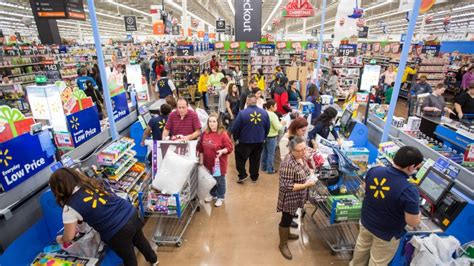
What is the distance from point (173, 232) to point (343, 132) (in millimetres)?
3476

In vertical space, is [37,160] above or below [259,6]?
below

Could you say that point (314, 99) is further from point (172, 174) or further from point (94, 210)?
point (94, 210)

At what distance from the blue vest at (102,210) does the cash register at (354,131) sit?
3.88 m

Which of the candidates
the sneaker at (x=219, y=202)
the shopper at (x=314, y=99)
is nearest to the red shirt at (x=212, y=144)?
the sneaker at (x=219, y=202)

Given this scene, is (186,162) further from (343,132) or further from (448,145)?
(448,145)

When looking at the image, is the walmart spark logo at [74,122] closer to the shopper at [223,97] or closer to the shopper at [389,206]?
the shopper at [389,206]

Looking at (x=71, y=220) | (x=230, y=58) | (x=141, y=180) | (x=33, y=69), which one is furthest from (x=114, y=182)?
(x=230, y=58)

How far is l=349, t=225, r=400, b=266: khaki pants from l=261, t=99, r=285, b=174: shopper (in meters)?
2.61

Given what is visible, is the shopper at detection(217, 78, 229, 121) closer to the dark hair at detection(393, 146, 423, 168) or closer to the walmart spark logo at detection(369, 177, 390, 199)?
the walmart spark logo at detection(369, 177, 390, 199)

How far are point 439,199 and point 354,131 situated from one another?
2257 millimetres

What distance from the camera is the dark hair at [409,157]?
2.10 m

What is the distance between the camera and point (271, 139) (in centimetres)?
512

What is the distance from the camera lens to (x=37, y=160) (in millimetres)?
2832

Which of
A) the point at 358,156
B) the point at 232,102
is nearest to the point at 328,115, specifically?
the point at 358,156
